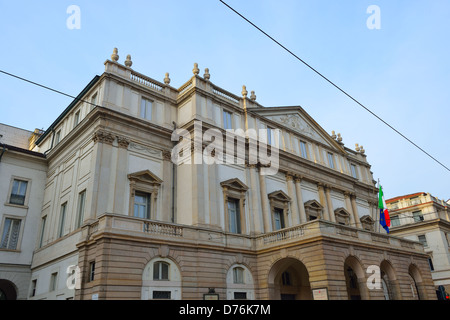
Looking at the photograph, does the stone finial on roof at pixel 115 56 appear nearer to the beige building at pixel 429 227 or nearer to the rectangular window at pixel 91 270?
the rectangular window at pixel 91 270

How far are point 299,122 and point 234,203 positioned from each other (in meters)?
12.3

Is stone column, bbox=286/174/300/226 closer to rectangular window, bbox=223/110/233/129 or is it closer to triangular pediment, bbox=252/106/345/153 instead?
triangular pediment, bbox=252/106/345/153

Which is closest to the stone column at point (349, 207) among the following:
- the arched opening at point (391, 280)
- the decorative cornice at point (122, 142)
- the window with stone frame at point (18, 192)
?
the arched opening at point (391, 280)

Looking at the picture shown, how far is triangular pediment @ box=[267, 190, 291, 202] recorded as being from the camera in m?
27.6

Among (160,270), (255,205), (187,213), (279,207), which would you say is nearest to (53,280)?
(160,270)

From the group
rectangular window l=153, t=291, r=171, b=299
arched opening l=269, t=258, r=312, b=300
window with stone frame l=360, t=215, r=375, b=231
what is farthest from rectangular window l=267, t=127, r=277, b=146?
rectangular window l=153, t=291, r=171, b=299

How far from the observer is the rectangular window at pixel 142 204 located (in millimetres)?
22969

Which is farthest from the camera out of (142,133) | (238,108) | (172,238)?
(238,108)

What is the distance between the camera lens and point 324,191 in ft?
108

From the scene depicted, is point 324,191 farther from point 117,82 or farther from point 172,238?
point 117,82

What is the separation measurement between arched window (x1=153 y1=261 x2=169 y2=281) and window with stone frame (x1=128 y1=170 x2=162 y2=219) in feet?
13.4
